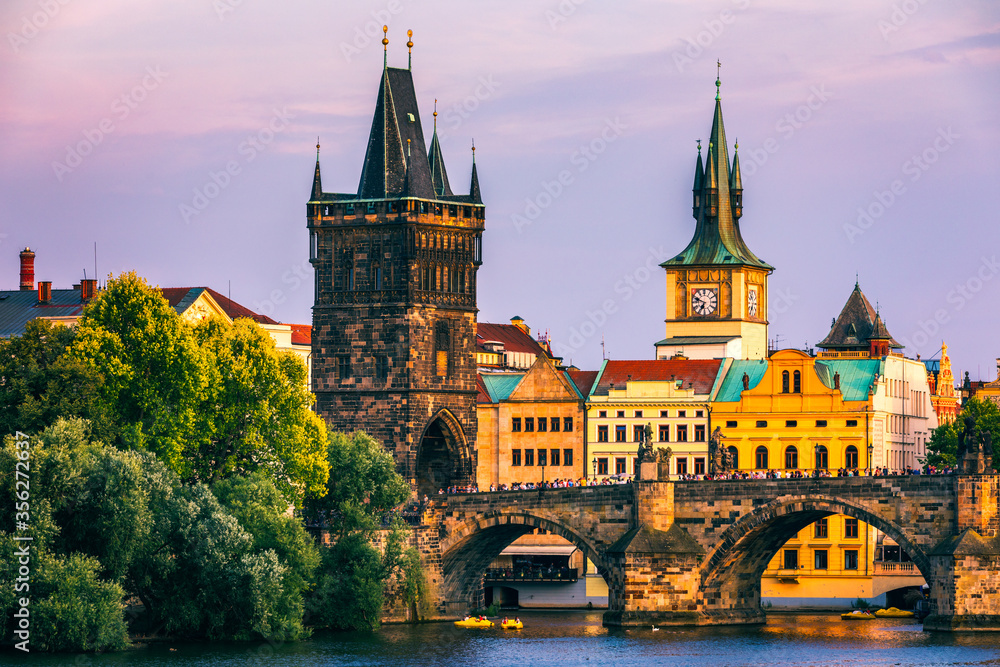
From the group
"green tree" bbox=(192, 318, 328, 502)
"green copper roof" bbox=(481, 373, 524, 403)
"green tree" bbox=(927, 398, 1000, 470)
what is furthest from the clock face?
"green tree" bbox=(192, 318, 328, 502)

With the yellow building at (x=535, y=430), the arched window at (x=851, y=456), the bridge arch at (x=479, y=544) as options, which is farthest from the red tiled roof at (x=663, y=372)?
the bridge arch at (x=479, y=544)

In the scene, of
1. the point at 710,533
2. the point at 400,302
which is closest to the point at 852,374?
the point at 400,302

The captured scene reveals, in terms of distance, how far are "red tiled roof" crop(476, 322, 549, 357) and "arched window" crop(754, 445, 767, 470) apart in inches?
1521

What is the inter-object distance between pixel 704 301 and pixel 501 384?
20345 millimetres

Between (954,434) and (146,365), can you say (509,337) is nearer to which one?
(954,434)

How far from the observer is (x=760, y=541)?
407 ft

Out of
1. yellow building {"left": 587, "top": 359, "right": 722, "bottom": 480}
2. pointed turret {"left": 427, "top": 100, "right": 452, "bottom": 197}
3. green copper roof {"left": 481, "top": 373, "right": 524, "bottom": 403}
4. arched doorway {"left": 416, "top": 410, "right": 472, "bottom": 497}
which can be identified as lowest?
arched doorway {"left": 416, "top": 410, "right": 472, "bottom": 497}

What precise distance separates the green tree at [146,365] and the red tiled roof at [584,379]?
39.8 metres

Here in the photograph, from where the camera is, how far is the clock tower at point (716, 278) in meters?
166

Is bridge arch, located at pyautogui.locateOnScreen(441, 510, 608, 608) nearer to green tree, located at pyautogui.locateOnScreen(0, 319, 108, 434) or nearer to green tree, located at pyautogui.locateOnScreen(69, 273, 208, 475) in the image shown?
green tree, located at pyautogui.locateOnScreen(69, 273, 208, 475)

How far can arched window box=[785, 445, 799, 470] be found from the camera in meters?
144

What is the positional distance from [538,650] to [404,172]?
113ft

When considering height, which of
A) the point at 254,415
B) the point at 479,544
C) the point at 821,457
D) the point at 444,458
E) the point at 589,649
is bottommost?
the point at 589,649

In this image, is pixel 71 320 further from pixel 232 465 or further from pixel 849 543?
pixel 849 543
